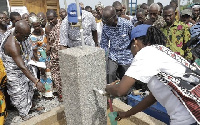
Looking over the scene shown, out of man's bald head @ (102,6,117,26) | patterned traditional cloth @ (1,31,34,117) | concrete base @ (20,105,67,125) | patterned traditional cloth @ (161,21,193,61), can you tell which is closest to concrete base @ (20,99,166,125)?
concrete base @ (20,105,67,125)

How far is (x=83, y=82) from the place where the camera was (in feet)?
5.84

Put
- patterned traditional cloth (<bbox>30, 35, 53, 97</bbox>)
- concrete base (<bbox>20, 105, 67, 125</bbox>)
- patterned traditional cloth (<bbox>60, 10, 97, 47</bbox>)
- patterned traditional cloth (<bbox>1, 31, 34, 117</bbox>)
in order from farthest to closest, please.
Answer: patterned traditional cloth (<bbox>30, 35, 53, 97</bbox>) < patterned traditional cloth (<bbox>60, 10, 97, 47</bbox>) < patterned traditional cloth (<bbox>1, 31, 34, 117</bbox>) < concrete base (<bbox>20, 105, 67, 125</bbox>)

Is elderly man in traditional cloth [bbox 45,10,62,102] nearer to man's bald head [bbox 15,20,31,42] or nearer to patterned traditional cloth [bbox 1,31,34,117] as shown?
patterned traditional cloth [bbox 1,31,34,117]

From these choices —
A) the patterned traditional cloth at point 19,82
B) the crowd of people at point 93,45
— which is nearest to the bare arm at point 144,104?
the crowd of people at point 93,45

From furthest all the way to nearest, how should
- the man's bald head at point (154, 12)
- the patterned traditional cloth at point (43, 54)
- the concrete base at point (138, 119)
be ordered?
the man's bald head at point (154, 12)
the patterned traditional cloth at point (43, 54)
the concrete base at point (138, 119)

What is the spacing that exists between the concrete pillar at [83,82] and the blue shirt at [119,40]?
145 centimetres

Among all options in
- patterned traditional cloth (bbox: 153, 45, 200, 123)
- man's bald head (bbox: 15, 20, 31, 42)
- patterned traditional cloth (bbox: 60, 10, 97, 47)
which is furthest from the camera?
patterned traditional cloth (bbox: 60, 10, 97, 47)

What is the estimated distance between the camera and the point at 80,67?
5.59 ft

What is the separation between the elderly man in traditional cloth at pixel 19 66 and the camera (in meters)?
2.87

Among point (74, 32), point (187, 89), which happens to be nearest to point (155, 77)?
point (187, 89)

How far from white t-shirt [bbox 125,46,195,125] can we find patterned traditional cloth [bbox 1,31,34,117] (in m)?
2.33

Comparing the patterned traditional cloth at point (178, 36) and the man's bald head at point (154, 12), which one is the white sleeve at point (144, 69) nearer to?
the patterned traditional cloth at point (178, 36)

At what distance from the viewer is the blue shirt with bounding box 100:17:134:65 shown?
3.25 m

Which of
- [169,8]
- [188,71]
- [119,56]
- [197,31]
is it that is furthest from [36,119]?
[169,8]
